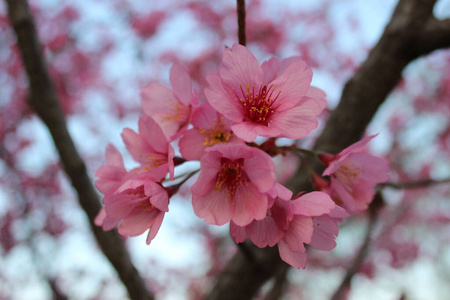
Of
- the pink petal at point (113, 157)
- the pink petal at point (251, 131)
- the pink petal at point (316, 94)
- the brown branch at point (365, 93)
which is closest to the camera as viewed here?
the pink petal at point (251, 131)

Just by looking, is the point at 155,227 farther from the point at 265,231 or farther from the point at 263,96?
the point at 263,96

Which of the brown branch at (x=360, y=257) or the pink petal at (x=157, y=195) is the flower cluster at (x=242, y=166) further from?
the brown branch at (x=360, y=257)

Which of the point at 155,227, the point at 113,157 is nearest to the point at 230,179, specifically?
the point at 155,227

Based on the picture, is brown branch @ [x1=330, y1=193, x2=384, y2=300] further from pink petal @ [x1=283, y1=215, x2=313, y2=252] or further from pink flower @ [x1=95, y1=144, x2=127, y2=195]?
pink flower @ [x1=95, y1=144, x2=127, y2=195]

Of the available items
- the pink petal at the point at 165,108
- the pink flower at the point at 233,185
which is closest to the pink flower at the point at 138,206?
the pink flower at the point at 233,185

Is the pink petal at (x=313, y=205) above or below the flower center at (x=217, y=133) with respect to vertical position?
below

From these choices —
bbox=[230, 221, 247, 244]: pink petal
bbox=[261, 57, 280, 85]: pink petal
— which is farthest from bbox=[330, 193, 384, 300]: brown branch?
bbox=[230, 221, 247, 244]: pink petal
